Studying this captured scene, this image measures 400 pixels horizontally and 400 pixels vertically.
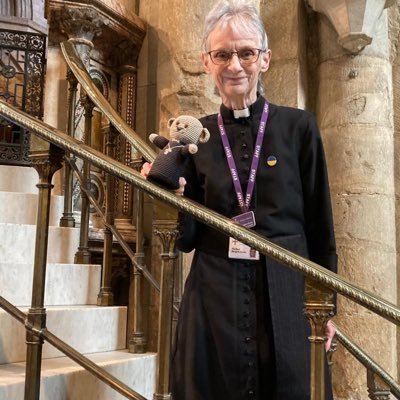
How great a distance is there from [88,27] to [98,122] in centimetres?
64

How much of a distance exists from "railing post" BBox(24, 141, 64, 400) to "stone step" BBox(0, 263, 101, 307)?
698 mm

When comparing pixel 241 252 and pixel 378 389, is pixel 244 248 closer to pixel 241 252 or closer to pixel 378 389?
pixel 241 252

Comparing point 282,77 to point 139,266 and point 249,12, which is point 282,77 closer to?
point 139,266

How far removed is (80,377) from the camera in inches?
76.0

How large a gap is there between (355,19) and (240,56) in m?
2.33

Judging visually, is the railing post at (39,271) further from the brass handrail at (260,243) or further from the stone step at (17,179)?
the stone step at (17,179)

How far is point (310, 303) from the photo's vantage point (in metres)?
1.30

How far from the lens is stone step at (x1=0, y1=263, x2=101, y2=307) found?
2.30 m

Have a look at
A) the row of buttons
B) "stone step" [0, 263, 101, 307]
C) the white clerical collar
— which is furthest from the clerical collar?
"stone step" [0, 263, 101, 307]

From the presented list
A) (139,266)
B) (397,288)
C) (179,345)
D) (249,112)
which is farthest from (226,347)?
(397,288)

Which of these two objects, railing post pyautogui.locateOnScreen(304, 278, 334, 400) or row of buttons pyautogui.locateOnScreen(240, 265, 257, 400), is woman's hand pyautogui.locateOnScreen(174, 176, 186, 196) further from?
railing post pyautogui.locateOnScreen(304, 278, 334, 400)

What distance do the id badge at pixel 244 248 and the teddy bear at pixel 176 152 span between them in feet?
0.58

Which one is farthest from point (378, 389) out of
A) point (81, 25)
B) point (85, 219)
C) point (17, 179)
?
point (81, 25)

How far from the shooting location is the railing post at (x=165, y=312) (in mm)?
1434
